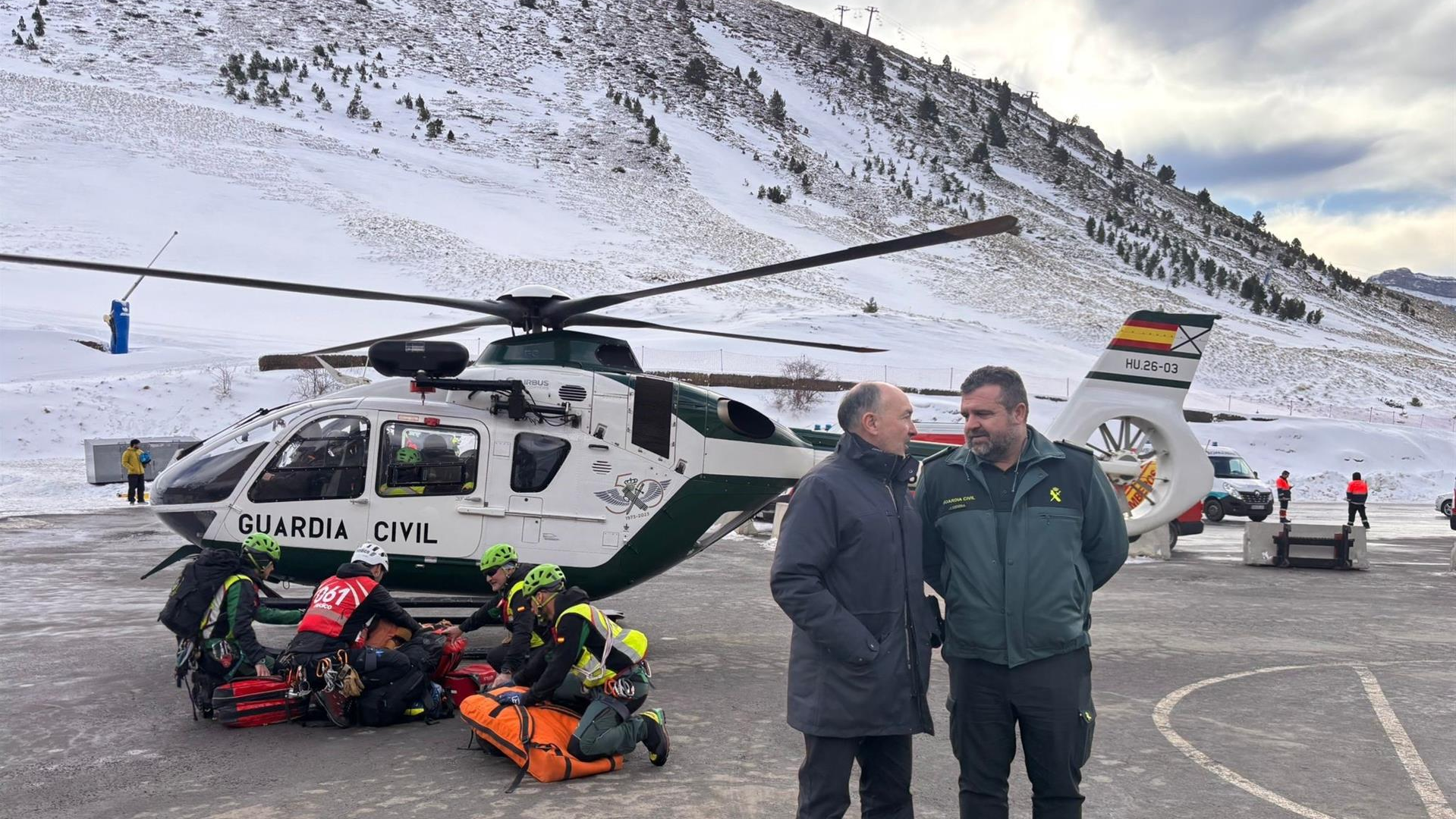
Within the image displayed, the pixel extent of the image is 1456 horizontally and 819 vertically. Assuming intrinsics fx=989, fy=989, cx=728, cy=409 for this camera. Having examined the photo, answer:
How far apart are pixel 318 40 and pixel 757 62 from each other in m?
48.1

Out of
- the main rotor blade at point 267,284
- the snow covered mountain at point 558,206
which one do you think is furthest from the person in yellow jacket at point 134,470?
the main rotor blade at point 267,284

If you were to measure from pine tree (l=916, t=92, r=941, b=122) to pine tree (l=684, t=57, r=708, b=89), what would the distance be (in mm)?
24252

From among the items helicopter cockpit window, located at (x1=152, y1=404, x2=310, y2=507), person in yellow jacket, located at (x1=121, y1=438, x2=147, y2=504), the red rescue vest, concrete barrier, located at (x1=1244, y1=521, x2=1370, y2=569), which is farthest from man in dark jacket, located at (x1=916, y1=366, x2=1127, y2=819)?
person in yellow jacket, located at (x1=121, y1=438, x2=147, y2=504)

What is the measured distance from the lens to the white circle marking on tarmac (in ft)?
16.7

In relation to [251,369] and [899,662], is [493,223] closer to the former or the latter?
[251,369]

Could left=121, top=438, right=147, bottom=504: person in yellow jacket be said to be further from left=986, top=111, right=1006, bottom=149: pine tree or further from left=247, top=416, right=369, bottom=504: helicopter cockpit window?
left=986, top=111, right=1006, bottom=149: pine tree

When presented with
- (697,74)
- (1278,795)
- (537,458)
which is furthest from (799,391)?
(697,74)

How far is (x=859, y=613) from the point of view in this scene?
3.66 m

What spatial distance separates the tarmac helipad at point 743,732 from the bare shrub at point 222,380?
22.6 metres

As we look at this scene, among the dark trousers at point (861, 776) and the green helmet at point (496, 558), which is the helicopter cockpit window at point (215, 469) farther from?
the dark trousers at point (861, 776)

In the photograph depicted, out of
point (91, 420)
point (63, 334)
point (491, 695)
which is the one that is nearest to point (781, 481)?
point (491, 695)

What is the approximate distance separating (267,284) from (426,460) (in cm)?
181

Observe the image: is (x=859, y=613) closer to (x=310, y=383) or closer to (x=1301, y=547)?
(x=1301, y=547)

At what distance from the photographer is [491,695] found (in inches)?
229
